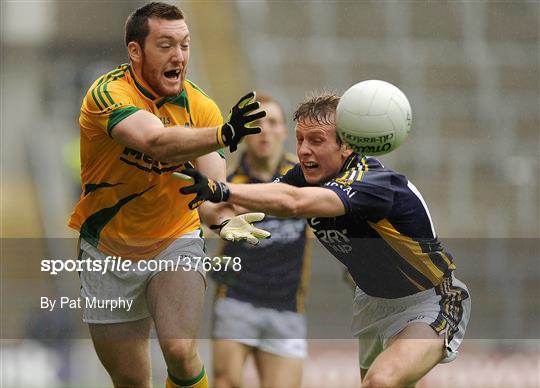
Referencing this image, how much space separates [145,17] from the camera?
488 cm

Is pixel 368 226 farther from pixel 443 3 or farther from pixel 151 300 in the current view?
pixel 443 3

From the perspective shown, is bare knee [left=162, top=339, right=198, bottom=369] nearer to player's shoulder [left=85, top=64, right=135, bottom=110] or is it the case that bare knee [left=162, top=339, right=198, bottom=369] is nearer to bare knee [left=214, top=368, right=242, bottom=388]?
player's shoulder [left=85, top=64, right=135, bottom=110]

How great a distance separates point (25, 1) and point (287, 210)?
7.51 m

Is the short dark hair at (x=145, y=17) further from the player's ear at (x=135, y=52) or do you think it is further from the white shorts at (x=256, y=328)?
the white shorts at (x=256, y=328)

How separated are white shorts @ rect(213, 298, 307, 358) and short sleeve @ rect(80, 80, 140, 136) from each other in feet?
6.80

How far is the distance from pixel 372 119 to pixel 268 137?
2.20 m

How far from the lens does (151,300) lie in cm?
478

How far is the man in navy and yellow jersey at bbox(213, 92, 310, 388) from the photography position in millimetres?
6430

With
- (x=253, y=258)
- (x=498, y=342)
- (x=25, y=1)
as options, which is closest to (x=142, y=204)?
(x=253, y=258)

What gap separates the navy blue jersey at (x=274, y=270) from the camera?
256 inches

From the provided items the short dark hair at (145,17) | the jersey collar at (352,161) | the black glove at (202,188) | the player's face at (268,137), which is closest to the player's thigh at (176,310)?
the black glove at (202,188)

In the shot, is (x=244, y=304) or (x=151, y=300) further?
(x=244, y=304)

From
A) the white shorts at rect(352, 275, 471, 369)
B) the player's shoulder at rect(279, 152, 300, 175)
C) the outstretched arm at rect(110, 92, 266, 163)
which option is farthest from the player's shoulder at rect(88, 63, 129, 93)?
the player's shoulder at rect(279, 152, 300, 175)

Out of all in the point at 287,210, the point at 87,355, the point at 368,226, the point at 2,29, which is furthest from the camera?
the point at 2,29
